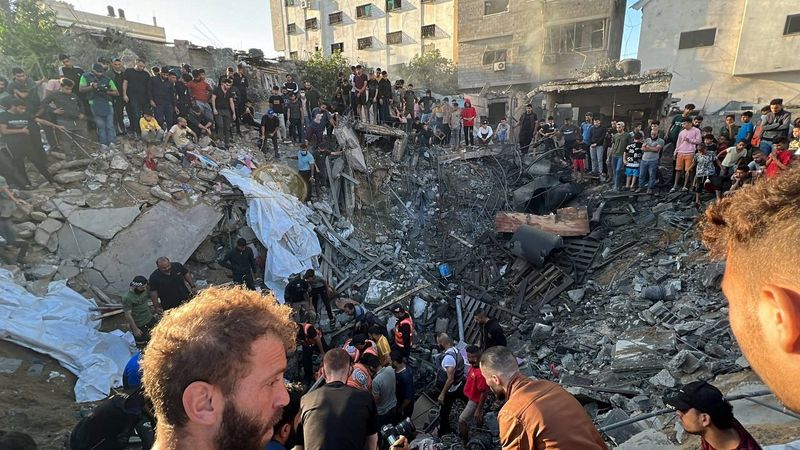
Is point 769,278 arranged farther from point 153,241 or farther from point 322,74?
point 322,74

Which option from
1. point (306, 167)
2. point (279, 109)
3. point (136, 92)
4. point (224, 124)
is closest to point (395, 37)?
point (279, 109)

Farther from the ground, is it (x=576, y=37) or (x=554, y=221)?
(x=576, y=37)

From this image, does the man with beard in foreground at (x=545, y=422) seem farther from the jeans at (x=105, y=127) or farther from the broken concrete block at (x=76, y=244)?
the jeans at (x=105, y=127)

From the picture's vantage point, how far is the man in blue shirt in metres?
10.3

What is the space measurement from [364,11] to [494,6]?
44.7 feet

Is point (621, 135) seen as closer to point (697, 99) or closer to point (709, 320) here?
point (709, 320)

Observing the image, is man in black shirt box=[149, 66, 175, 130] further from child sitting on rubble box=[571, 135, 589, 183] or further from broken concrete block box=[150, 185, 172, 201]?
child sitting on rubble box=[571, 135, 589, 183]

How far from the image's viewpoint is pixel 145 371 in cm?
132

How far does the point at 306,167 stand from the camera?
33.8 ft

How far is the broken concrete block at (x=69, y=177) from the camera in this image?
24.0ft

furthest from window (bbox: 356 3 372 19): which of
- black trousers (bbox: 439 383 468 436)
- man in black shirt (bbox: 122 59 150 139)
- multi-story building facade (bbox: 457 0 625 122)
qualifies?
black trousers (bbox: 439 383 468 436)

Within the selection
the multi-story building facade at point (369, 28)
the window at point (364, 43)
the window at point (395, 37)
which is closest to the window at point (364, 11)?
the multi-story building facade at point (369, 28)

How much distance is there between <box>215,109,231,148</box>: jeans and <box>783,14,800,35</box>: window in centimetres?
2291

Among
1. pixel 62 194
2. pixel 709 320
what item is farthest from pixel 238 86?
pixel 709 320
